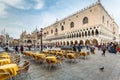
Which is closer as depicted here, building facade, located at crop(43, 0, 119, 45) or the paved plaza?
the paved plaza

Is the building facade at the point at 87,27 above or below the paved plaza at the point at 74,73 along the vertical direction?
above

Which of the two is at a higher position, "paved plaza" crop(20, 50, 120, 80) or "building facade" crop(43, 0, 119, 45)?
"building facade" crop(43, 0, 119, 45)

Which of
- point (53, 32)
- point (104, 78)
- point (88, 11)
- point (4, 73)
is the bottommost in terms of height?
point (104, 78)

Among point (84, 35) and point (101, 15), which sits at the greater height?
point (101, 15)

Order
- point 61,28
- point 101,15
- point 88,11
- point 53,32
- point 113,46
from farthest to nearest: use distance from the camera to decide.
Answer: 1. point 53,32
2. point 61,28
3. point 88,11
4. point 101,15
5. point 113,46

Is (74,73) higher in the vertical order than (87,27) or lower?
lower

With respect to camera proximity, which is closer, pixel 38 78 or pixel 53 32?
pixel 38 78

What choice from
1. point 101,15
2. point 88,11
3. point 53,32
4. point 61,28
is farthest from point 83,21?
point 53,32

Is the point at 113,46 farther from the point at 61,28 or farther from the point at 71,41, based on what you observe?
the point at 61,28

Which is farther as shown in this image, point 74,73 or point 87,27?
point 87,27

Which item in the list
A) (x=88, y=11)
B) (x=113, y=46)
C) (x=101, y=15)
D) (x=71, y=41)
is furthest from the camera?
(x=71, y=41)

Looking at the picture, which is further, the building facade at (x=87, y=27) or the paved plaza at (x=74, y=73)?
the building facade at (x=87, y=27)

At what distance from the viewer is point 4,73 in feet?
13.8

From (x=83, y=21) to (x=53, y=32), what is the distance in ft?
101
